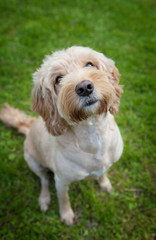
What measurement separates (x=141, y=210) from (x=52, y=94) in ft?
7.33

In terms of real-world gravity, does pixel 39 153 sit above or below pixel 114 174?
above

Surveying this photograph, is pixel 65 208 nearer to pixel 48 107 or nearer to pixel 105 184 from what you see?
pixel 105 184

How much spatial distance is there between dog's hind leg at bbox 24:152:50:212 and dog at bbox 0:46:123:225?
1.94 feet

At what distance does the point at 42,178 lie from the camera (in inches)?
132

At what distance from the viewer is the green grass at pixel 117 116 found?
309 centimetres

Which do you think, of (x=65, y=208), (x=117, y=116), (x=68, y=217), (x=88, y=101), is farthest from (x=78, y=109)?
(x=117, y=116)

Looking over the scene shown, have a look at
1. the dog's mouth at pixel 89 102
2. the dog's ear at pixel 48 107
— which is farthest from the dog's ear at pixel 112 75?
the dog's ear at pixel 48 107

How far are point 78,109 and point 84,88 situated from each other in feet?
0.69

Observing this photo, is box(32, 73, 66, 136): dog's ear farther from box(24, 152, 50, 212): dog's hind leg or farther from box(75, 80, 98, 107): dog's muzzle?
box(24, 152, 50, 212): dog's hind leg

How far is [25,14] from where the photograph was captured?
5996mm

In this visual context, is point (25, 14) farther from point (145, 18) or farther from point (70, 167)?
point (70, 167)

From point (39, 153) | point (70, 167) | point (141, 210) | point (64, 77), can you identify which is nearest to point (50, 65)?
point (64, 77)

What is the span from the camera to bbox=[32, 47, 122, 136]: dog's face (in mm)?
1860

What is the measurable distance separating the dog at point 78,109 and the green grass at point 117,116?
0.85 metres
